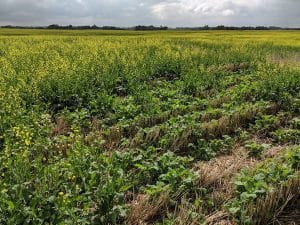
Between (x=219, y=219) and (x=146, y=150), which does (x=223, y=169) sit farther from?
(x=146, y=150)

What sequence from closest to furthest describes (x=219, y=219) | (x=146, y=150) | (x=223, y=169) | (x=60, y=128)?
(x=219, y=219), (x=223, y=169), (x=146, y=150), (x=60, y=128)

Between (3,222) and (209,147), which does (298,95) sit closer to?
(209,147)

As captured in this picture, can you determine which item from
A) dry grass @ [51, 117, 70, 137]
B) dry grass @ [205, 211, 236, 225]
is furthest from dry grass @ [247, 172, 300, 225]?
dry grass @ [51, 117, 70, 137]

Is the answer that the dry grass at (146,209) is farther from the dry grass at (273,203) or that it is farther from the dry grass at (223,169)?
the dry grass at (273,203)

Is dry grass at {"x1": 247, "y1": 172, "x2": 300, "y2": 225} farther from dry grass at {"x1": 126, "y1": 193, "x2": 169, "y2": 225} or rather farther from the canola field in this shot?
dry grass at {"x1": 126, "y1": 193, "x2": 169, "y2": 225}

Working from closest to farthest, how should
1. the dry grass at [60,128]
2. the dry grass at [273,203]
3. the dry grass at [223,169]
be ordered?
1. the dry grass at [273,203]
2. the dry grass at [223,169]
3. the dry grass at [60,128]

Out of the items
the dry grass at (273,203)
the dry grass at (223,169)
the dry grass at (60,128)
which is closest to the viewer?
the dry grass at (273,203)

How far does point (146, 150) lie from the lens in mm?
6676

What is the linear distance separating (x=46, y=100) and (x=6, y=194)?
5.40 meters

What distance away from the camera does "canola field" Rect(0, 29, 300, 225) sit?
4566 millimetres

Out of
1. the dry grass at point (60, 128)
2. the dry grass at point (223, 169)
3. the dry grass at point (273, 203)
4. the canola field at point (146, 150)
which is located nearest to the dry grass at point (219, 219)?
the canola field at point (146, 150)

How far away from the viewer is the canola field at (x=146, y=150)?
4566mm

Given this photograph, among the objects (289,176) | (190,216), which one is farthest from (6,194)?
(289,176)

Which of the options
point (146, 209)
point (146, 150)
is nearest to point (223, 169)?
point (146, 150)
